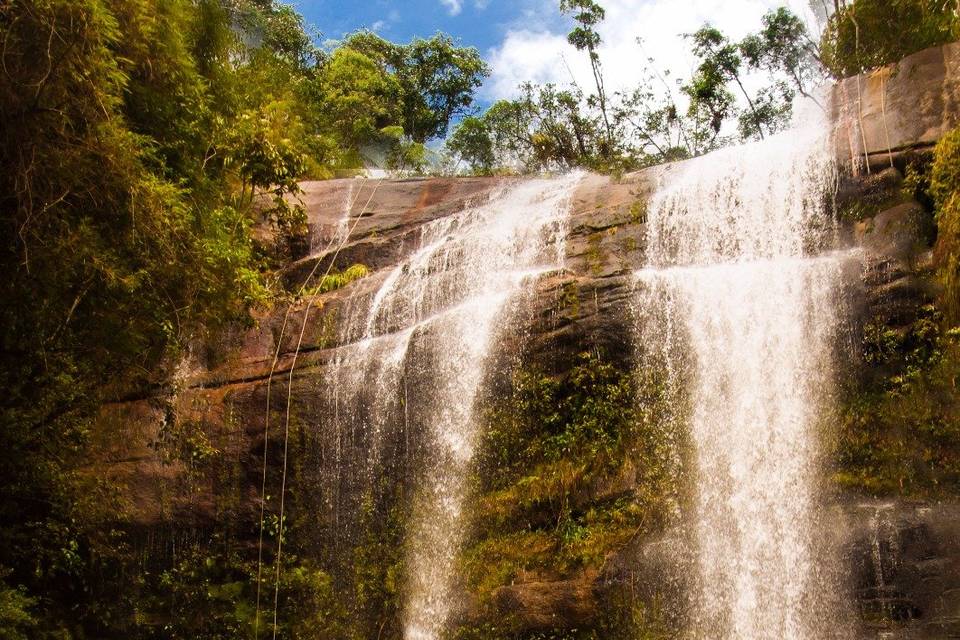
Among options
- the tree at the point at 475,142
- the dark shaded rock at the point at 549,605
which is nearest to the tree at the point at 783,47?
the tree at the point at 475,142

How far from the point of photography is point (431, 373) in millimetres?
10367

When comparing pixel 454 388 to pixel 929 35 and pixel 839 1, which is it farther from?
pixel 839 1

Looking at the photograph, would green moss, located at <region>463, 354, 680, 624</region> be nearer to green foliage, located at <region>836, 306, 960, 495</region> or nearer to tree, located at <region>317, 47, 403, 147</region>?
green foliage, located at <region>836, 306, 960, 495</region>

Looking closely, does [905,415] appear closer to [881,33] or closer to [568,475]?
[568,475]

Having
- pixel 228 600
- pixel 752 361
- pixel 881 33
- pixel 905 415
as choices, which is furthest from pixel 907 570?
pixel 881 33

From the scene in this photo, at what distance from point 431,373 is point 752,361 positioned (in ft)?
13.1

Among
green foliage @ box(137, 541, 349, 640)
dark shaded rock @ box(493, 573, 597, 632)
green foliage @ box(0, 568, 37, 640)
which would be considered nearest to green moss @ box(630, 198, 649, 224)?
dark shaded rock @ box(493, 573, 597, 632)

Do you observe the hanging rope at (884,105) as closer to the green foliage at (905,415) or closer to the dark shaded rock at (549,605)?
the green foliage at (905,415)

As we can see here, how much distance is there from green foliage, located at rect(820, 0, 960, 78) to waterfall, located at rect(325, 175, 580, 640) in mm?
5471

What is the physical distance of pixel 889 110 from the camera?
1064cm

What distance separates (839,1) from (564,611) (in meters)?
19.4

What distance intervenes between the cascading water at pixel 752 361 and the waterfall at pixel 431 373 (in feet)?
6.70

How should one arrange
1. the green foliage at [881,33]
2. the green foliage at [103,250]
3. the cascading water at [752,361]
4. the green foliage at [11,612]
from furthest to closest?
the green foliage at [881,33] < the cascading water at [752,361] < the green foliage at [11,612] < the green foliage at [103,250]

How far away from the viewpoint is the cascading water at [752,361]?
7.92 metres
